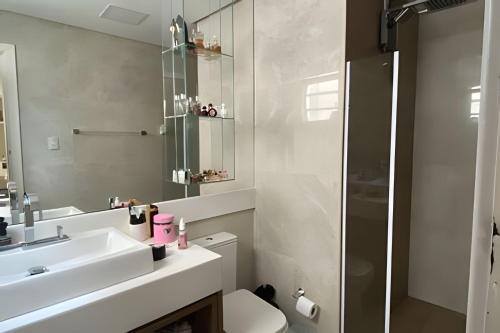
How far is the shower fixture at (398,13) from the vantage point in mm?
1699

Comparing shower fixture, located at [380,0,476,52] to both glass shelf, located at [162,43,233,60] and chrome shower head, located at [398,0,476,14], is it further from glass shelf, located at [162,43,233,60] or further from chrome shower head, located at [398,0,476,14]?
glass shelf, located at [162,43,233,60]

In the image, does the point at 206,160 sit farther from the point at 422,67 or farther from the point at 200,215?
the point at 422,67

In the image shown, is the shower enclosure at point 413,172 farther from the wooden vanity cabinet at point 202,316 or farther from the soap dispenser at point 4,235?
the soap dispenser at point 4,235

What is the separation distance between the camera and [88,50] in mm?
1578

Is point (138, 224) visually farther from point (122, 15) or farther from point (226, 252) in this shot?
point (122, 15)

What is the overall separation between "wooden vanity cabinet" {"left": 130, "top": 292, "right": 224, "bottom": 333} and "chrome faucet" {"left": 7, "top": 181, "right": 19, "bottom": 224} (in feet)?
2.53

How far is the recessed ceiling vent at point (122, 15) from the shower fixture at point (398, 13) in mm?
1493

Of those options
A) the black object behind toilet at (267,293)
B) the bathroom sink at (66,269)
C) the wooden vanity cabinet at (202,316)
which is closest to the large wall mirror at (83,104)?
the bathroom sink at (66,269)

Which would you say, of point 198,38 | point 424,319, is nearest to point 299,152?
point 198,38

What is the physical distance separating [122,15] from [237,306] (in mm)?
1802

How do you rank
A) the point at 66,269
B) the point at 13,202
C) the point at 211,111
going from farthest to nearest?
the point at 211,111 < the point at 13,202 < the point at 66,269

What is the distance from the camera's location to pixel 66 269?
0.94m

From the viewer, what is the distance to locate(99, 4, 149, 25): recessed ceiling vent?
1.62 metres

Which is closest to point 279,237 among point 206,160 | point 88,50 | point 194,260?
point 206,160
